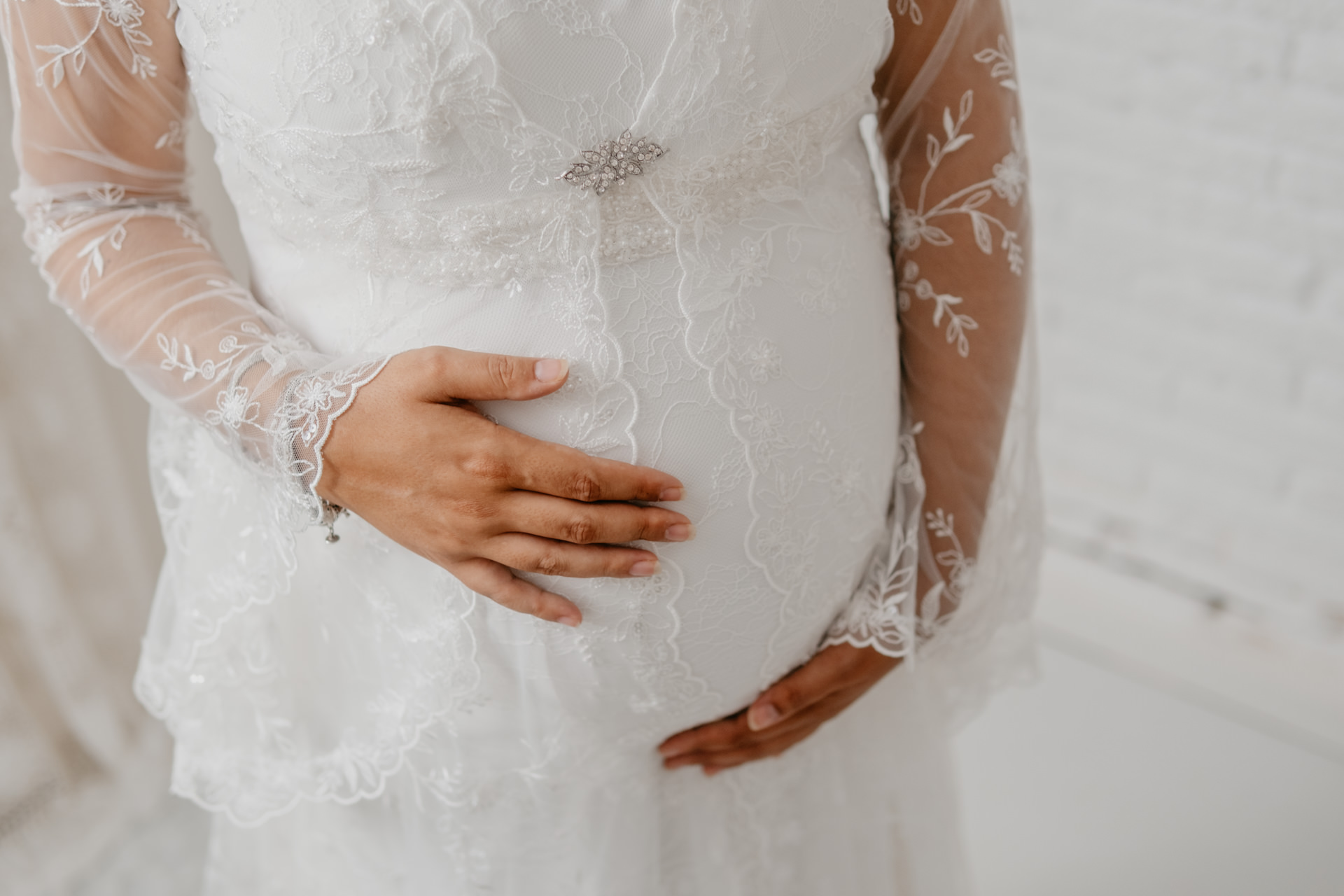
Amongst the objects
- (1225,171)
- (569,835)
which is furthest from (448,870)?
(1225,171)

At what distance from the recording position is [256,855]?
3.78 ft

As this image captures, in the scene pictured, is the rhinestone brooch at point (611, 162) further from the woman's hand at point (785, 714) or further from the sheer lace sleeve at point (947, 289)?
the woman's hand at point (785, 714)

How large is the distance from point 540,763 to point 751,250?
1.53ft

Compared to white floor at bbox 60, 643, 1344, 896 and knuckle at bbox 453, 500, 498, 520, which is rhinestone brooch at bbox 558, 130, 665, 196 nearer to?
knuckle at bbox 453, 500, 498, 520

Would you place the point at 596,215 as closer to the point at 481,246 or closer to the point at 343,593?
the point at 481,246

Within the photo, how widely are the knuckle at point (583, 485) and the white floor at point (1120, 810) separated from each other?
1337 millimetres

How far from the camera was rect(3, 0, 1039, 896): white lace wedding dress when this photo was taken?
696 millimetres

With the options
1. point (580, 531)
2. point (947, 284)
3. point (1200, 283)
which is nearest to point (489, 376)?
point (580, 531)

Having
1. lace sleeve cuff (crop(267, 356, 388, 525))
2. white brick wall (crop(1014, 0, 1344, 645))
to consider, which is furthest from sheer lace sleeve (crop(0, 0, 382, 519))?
white brick wall (crop(1014, 0, 1344, 645))

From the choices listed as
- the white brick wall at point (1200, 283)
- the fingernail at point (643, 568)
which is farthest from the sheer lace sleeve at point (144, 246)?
the white brick wall at point (1200, 283)

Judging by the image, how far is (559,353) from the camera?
73 centimetres

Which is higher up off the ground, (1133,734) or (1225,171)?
(1225,171)

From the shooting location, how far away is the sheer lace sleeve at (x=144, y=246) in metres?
0.72

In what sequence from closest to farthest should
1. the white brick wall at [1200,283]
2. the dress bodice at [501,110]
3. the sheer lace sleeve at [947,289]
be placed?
the dress bodice at [501,110]
the sheer lace sleeve at [947,289]
the white brick wall at [1200,283]
